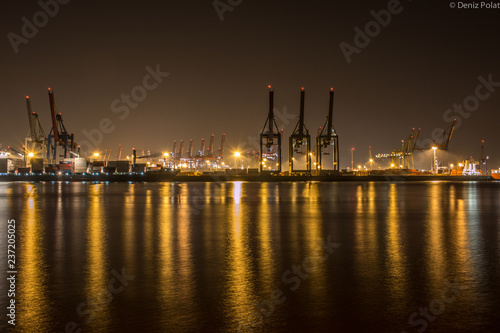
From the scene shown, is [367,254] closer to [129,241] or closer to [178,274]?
[178,274]

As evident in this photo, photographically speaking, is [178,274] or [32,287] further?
[178,274]

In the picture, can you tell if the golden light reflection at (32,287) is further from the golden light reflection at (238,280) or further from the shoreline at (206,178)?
the shoreline at (206,178)

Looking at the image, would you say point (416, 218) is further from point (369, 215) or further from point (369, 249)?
point (369, 249)

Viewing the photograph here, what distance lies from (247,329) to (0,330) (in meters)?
2.29
